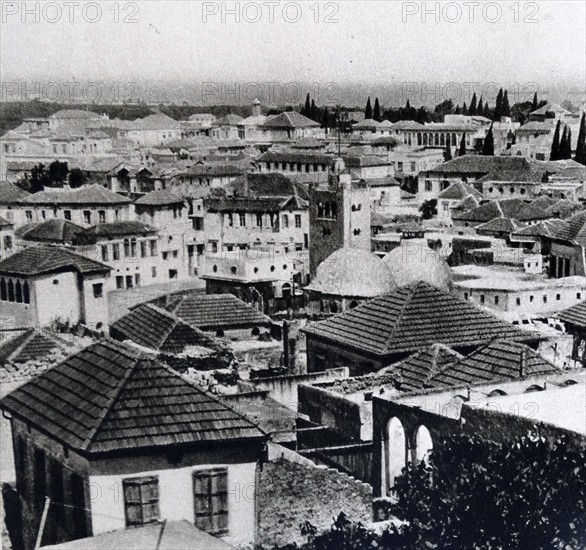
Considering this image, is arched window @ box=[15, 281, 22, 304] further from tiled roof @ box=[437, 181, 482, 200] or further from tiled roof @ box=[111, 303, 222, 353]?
tiled roof @ box=[437, 181, 482, 200]

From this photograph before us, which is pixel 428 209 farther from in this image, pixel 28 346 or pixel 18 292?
pixel 28 346

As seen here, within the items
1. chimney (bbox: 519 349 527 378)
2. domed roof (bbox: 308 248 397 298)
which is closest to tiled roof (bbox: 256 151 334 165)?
domed roof (bbox: 308 248 397 298)

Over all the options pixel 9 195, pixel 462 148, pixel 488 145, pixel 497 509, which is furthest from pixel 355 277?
pixel 462 148

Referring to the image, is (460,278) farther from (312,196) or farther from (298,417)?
(298,417)

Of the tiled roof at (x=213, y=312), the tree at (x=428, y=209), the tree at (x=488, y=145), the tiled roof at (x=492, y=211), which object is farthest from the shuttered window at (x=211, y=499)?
the tree at (x=488, y=145)

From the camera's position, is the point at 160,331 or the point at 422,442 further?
the point at 160,331

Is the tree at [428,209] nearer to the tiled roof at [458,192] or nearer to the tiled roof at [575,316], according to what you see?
the tiled roof at [458,192]

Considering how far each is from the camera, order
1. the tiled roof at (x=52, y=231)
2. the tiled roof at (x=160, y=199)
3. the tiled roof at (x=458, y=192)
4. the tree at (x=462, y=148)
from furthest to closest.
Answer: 1. the tree at (x=462, y=148)
2. the tiled roof at (x=458, y=192)
3. the tiled roof at (x=160, y=199)
4. the tiled roof at (x=52, y=231)

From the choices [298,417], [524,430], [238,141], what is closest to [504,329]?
[298,417]
